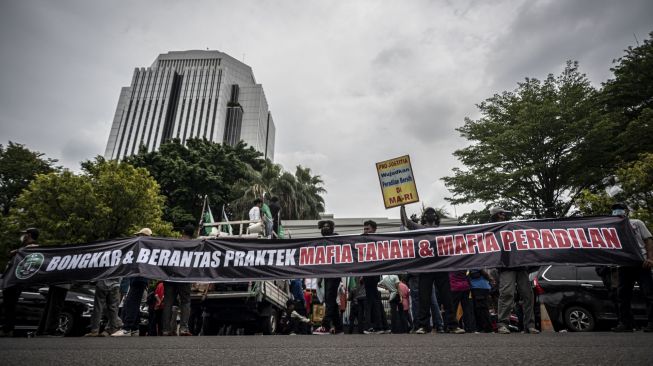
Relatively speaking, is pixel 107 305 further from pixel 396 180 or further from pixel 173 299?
pixel 396 180

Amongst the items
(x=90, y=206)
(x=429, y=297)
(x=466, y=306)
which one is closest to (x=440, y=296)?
(x=429, y=297)

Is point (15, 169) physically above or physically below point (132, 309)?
above

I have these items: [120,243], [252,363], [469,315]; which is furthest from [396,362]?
[120,243]

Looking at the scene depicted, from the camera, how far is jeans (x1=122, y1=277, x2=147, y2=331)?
6875 mm

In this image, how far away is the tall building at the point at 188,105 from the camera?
7975 cm

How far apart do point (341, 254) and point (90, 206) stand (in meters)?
18.9

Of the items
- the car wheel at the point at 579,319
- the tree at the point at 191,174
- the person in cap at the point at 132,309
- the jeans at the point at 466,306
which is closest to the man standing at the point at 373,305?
the jeans at the point at 466,306

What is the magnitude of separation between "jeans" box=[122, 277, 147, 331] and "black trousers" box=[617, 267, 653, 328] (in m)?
8.17

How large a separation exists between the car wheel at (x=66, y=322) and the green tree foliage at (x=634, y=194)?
66.1ft

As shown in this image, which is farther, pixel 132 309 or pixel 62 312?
pixel 62 312

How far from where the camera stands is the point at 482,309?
7.32 m

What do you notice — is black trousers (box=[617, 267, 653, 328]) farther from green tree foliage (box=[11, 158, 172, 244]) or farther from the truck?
green tree foliage (box=[11, 158, 172, 244])

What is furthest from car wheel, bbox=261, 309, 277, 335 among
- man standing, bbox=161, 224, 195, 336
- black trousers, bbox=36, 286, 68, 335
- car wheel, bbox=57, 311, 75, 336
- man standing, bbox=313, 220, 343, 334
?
car wheel, bbox=57, 311, 75, 336

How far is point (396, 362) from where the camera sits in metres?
2.47
